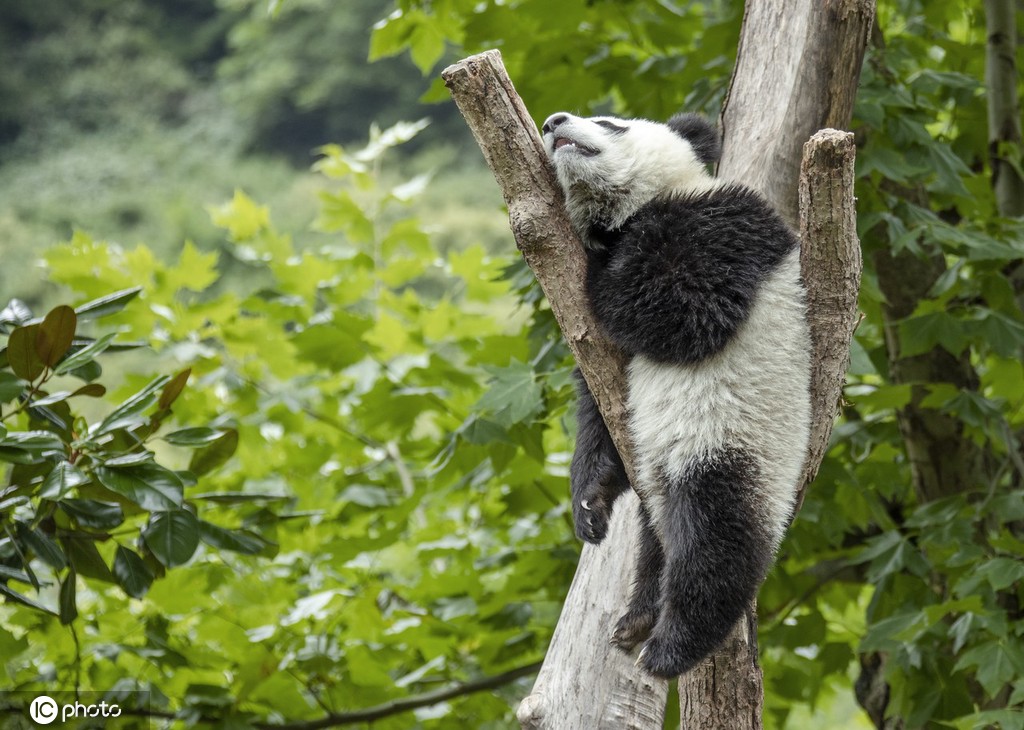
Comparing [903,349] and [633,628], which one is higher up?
[903,349]

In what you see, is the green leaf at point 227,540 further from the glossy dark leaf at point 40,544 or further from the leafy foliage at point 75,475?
the glossy dark leaf at point 40,544

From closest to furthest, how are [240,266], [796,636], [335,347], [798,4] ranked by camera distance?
[798,4] < [796,636] < [335,347] < [240,266]

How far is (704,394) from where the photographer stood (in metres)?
2.08

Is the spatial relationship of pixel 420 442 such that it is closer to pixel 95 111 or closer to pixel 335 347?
pixel 335 347

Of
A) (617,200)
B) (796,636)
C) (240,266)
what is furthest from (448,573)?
(240,266)

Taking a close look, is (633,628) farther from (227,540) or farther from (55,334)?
(55,334)

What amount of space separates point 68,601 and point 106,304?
0.75 m

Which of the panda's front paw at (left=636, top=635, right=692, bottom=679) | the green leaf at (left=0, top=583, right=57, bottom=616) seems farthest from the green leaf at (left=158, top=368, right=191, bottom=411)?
the panda's front paw at (left=636, top=635, right=692, bottom=679)

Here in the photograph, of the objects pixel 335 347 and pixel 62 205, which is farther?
pixel 62 205

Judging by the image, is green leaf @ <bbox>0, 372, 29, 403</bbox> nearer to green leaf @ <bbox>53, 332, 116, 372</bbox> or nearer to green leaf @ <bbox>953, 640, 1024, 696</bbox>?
green leaf @ <bbox>53, 332, 116, 372</bbox>

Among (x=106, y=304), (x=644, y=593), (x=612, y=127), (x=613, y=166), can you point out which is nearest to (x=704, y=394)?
(x=644, y=593)

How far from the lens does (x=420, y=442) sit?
3.72m

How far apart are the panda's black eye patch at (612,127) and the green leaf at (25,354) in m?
1.43

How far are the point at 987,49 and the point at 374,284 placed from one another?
94.3 inches
